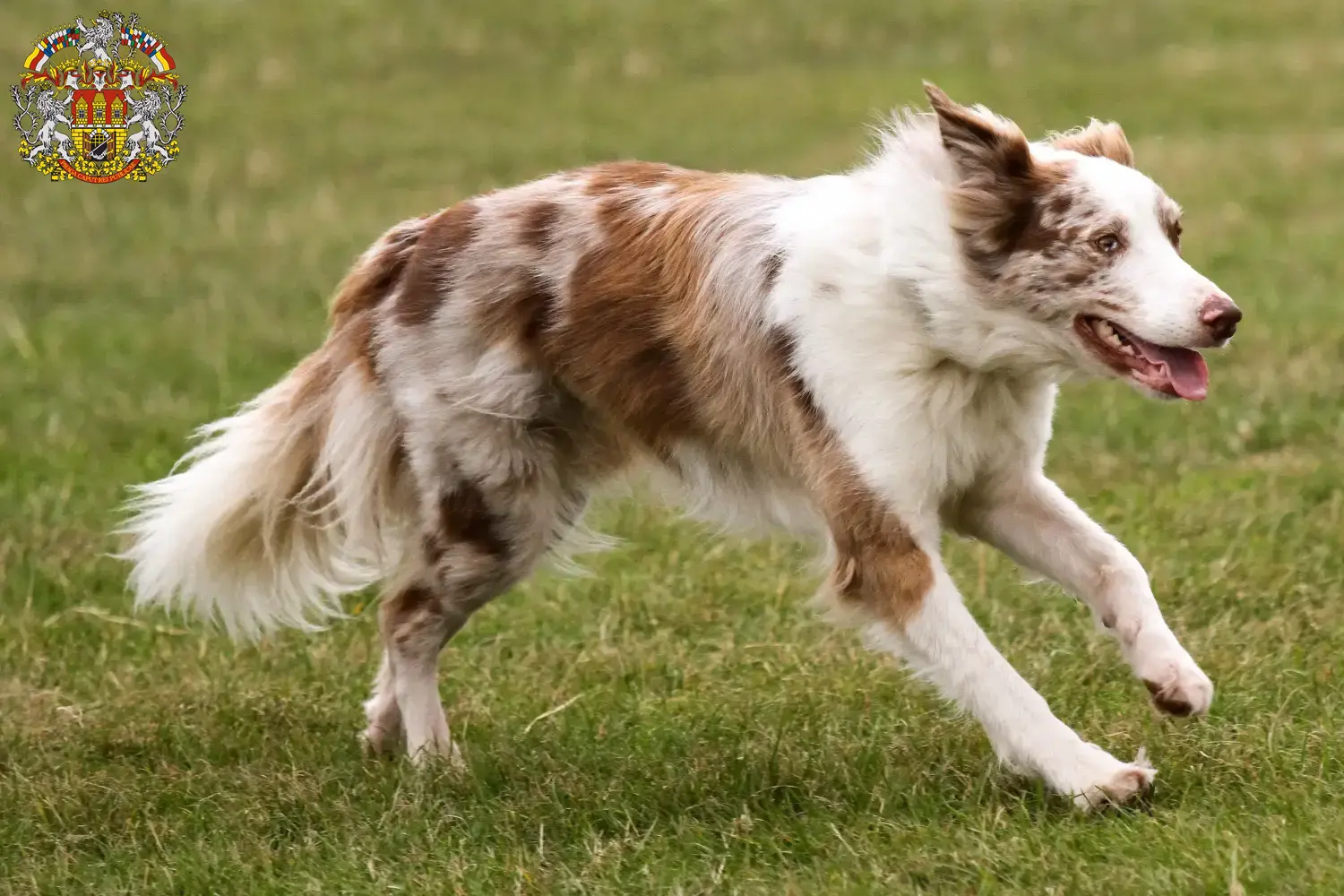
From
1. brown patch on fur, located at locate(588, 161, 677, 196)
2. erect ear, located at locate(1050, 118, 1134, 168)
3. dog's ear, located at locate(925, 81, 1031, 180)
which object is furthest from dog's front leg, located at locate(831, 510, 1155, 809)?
brown patch on fur, located at locate(588, 161, 677, 196)

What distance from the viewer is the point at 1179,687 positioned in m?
4.63

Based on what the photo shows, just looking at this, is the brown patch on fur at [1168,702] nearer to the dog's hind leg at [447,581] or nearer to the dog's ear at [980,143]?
the dog's ear at [980,143]

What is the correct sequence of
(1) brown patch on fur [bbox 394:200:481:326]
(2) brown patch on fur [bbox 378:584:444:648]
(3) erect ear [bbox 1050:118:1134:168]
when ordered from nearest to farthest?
(3) erect ear [bbox 1050:118:1134:168] < (1) brown patch on fur [bbox 394:200:481:326] < (2) brown patch on fur [bbox 378:584:444:648]

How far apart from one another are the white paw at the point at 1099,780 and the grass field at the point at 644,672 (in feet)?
0.22

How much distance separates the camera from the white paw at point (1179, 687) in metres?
4.62

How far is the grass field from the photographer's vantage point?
4.54 meters

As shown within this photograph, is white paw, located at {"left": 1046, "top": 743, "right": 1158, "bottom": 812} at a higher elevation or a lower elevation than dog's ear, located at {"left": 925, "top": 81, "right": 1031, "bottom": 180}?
lower

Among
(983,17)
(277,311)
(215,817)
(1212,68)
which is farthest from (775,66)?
(215,817)

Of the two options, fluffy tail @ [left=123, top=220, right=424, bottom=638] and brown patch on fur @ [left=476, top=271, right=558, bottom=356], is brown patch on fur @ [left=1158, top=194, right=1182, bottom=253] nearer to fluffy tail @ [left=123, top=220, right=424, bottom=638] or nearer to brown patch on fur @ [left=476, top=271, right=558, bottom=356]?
brown patch on fur @ [left=476, top=271, right=558, bottom=356]

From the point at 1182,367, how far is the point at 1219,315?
0.18 meters

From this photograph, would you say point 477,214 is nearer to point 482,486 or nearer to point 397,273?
point 397,273

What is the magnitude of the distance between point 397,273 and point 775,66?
1393 cm

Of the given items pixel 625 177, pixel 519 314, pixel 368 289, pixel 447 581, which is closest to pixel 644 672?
pixel 447 581

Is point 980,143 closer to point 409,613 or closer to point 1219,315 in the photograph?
point 1219,315
